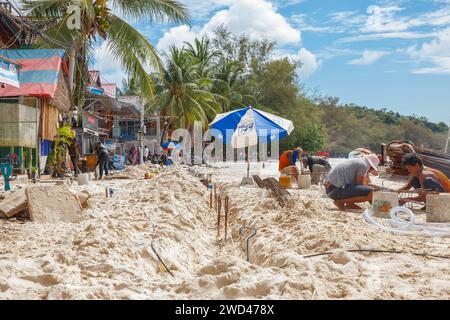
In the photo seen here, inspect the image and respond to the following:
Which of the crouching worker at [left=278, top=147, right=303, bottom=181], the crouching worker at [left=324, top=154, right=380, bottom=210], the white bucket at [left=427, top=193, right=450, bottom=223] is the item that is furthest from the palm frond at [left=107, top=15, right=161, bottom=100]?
the white bucket at [left=427, top=193, right=450, bottom=223]

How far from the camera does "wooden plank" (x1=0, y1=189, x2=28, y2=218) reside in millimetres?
6613

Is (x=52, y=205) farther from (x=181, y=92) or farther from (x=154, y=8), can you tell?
(x=181, y=92)

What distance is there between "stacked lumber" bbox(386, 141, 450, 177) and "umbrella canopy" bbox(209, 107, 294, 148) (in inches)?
148

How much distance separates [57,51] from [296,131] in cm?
3007

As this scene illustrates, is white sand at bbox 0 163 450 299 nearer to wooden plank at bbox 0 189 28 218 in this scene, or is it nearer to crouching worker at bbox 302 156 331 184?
wooden plank at bbox 0 189 28 218

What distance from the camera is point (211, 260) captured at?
5.05 meters

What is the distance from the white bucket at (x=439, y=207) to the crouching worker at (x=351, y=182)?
106 centimetres

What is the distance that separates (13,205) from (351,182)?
533 centimetres

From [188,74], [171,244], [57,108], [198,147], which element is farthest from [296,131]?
[171,244]

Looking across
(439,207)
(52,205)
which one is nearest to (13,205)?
(52,205)

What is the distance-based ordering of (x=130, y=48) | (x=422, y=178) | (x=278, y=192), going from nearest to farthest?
(x=422, y=178), (x=278, y=192), (x=130, y=48)

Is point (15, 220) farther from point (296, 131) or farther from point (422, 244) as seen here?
point (296, 131)

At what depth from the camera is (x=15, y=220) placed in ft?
21.5
